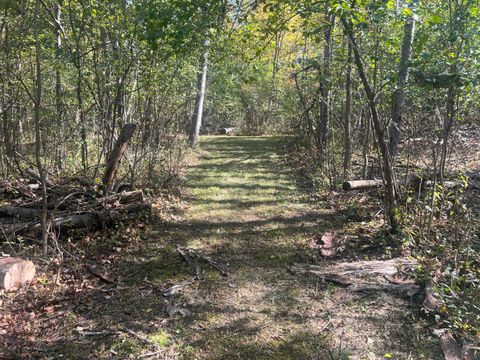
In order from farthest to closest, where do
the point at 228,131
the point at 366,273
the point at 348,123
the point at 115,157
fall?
the point at 228,131 < the point at 348,123 < the point at 115,157 < the point at 366,273

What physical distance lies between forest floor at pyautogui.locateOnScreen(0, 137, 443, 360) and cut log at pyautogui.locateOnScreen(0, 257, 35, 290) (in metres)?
0.16

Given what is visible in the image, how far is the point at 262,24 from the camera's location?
586 centimetres

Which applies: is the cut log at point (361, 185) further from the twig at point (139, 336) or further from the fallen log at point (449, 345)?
the twig at point (139, 336)

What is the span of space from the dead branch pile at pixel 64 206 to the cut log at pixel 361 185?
3327 millimetres

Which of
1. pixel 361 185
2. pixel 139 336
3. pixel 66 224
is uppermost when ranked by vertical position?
pixel 361 185

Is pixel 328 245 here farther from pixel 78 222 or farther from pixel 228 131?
pixel 228 131

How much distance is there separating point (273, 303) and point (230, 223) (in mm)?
2298

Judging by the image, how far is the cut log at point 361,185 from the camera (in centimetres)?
601

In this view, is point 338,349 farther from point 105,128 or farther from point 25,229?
point 105,128

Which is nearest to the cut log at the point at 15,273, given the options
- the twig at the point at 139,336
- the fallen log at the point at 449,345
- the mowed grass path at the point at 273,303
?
the twig at the point at 139,336

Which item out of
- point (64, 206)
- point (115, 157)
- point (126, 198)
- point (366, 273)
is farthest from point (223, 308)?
point (115, 157)

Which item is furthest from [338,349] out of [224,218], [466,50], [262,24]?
[262,24]

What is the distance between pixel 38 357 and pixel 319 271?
302 centimetres

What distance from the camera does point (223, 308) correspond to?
3.71 m
